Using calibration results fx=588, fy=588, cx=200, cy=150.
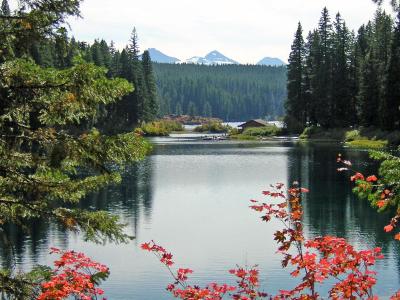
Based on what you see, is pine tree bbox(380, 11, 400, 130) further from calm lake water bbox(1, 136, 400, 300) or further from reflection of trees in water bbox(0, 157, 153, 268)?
reflection of trees in water bbox(0, 157, 153, 268)

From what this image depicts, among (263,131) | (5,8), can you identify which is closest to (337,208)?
(5,8)

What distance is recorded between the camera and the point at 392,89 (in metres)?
59.0

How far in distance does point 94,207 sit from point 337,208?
1096 centimetres

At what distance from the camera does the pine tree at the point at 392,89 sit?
58409mm

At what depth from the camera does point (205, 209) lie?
27.1 meters

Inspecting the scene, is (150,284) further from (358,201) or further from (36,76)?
(358,201)

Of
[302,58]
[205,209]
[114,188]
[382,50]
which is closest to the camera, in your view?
[205,209]

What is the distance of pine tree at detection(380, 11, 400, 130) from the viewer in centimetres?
5841

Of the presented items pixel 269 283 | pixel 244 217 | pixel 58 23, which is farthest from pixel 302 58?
pixel 58 23

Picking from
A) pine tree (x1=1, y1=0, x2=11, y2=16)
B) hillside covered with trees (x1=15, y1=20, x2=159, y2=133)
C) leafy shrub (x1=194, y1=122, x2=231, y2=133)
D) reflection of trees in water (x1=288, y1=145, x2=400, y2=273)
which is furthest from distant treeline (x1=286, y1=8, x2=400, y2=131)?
pine tree (x1=1, y1=0, x2=11, y2=16)

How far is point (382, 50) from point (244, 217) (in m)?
52.8

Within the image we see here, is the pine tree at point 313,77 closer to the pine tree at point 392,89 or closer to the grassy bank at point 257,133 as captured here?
the grassy bank at point 257,133

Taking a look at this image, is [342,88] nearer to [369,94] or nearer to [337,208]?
[369,94]

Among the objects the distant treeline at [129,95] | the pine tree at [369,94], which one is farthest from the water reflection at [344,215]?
the distant treeline at [129,95]
